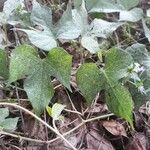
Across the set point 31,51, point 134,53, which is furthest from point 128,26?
point 31,51

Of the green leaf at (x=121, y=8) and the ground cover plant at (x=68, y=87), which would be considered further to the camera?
the green leaf at (x=121, y=8)

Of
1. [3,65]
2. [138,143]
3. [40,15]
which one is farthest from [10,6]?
[138,143]

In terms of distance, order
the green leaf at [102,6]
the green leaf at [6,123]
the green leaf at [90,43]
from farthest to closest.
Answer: the green leaf at [102,6] → the green leaf at [90,43] → the green leaf at [6,123]

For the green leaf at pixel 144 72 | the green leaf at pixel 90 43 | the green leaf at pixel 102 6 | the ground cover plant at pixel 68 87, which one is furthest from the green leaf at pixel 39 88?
the green leaf at pixel 102 6

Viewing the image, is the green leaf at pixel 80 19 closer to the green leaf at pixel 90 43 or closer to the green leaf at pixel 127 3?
the green leaf at pixel 90 43

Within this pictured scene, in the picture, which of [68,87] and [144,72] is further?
[144,72]

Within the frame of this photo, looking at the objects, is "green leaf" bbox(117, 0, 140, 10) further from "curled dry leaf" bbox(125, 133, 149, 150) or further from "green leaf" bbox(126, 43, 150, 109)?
"curled dry leaf" bbox(125, 133, 149, 150)

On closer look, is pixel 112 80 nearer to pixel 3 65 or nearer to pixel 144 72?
pixel 144 72

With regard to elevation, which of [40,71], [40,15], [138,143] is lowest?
[138,143]
